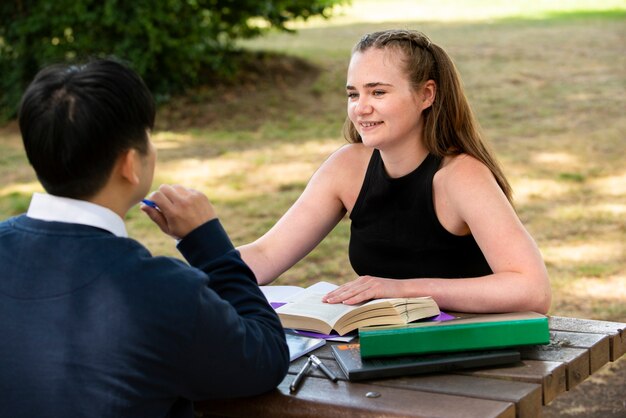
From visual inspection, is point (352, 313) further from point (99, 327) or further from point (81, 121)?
point (81, 121)

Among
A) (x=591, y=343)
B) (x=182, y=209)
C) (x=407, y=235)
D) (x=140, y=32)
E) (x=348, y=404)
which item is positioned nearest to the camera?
(x=348, y=404)

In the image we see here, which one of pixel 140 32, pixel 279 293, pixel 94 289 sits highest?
pixel 94 289

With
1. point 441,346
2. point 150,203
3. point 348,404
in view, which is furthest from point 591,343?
point 150,203

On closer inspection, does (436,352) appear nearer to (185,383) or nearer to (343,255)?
(185,383)

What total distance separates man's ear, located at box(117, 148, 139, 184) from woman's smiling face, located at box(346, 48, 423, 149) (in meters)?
1.12

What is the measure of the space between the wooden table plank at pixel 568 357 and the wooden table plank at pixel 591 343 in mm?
27

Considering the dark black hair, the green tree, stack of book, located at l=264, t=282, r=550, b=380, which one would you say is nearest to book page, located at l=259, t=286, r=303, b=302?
stack of book, located at l=264, t=282, r=550, b=380

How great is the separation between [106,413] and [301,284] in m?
3.86

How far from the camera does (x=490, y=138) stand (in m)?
9.28

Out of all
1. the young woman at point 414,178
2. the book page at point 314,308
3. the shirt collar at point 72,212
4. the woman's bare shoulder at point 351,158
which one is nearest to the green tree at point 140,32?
the woman's bare shoulder at point 351,158

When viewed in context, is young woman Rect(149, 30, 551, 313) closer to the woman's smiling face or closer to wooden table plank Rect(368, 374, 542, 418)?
the woman's smiling face

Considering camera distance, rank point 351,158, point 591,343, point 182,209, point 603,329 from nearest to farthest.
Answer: point 182,209
point 591,343
point 603,329
point 351,158

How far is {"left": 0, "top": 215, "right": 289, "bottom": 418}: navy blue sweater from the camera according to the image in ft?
5.81

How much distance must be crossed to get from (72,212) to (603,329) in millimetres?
1290
